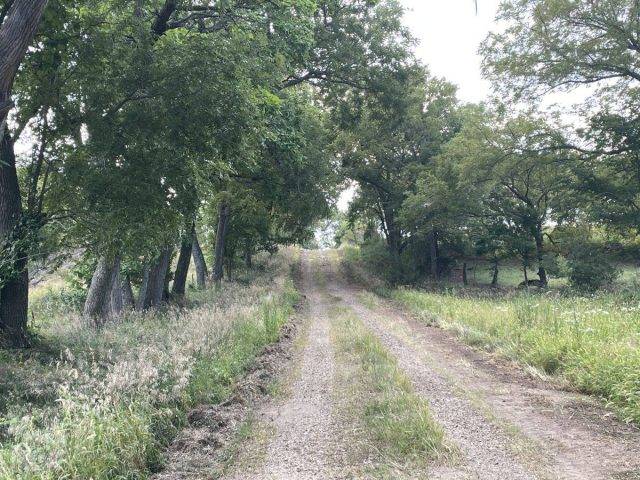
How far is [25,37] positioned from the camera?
516 centimetres

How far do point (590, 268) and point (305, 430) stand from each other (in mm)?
19533

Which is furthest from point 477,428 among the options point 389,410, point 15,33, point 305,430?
point 15,33

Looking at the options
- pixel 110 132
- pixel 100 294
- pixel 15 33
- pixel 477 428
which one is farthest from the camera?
pixel 100 294

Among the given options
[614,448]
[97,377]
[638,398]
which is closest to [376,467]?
[614,448]

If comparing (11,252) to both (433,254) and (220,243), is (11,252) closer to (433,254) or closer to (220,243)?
(220,243)

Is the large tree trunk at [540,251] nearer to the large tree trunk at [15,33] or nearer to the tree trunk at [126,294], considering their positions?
the tree trunk at [126,294]

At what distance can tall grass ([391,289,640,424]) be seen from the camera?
5285 millimetres

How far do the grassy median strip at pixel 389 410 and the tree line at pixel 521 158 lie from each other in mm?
10490

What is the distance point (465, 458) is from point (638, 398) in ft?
8.06

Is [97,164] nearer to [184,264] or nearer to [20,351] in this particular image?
[20,351]

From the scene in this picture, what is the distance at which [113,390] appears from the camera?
481 centimetres

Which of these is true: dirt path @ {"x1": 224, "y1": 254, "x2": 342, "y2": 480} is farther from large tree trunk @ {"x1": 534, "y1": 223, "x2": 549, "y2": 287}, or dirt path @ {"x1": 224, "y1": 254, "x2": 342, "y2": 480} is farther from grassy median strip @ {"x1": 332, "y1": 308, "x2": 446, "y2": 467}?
large tree trunk @ {"x1": 534, "y1": 223, "x2": 549, "y2": 287}

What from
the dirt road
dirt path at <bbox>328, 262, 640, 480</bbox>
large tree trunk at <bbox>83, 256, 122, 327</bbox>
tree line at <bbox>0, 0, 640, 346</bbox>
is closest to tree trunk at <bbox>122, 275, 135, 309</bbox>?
tree line at <bbox>0, 0, 640, 346</bbox>

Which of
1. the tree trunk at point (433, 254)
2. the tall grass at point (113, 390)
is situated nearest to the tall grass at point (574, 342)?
the tall grass at point (113, 390)
